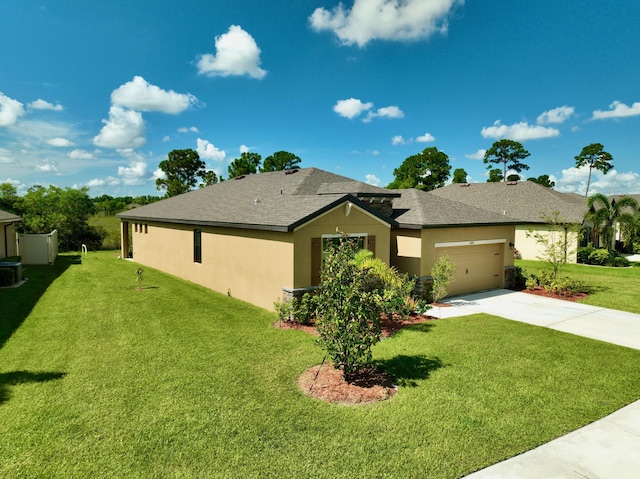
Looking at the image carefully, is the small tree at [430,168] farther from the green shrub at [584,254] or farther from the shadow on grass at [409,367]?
the shadow on grass at [409,367]

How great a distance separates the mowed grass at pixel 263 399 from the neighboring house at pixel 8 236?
9088 mm

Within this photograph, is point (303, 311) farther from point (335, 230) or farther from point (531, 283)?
point (531, 283)

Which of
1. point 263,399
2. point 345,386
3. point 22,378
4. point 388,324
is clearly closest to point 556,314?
point 388,324

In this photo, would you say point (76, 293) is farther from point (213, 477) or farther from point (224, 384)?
point (213, 477)

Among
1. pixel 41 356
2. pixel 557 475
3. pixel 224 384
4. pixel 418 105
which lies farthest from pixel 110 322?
pixel 418 105

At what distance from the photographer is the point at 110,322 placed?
406 inches

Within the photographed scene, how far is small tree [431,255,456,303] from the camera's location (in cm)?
1327

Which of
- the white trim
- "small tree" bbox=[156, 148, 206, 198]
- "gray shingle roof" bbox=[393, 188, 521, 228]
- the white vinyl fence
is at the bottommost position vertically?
the white vinyl fence

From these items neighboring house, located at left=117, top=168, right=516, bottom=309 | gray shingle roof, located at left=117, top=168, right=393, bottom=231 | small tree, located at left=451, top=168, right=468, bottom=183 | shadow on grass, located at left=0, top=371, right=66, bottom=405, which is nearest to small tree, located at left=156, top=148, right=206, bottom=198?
gray shingle roof, located at left=117, top=168, right=393, bottom=231

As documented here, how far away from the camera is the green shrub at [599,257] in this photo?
76.9 ft

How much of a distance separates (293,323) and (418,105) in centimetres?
2223

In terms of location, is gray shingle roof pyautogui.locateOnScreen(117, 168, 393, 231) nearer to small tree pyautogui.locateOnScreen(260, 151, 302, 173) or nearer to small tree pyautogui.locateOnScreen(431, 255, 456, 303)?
small tree pyautogui.locateOnScreen(431, 255, 456, 303)

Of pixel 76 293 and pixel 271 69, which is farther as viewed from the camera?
pixel 271 69

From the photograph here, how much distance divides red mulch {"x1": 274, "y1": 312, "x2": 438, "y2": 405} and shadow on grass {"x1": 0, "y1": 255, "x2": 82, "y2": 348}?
7447 mm
